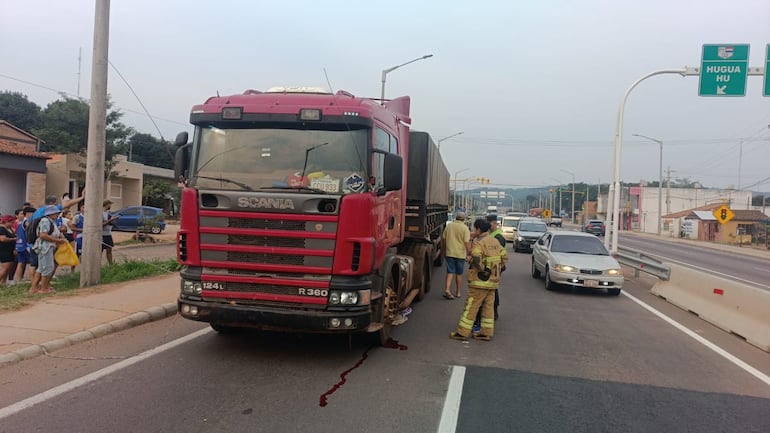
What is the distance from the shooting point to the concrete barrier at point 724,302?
789 cm

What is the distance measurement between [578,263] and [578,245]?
1.23 metres

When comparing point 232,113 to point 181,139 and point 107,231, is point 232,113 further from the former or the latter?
point 107,231

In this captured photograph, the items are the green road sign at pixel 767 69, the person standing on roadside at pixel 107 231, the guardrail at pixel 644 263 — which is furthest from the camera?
the green road sign at pixel 767 69

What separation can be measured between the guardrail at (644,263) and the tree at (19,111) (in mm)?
60539

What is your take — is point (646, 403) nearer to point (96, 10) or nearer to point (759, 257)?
point (96, 10)

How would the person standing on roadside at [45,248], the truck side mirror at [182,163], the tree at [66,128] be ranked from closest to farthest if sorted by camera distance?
the truck side mirror at [182,163] → the person standing on roadside at [45,248] → the tree at [66,128]

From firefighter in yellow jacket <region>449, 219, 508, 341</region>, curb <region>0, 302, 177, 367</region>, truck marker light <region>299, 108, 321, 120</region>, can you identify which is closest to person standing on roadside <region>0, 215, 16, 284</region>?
curb <region>0, 302, 177, 367</region>

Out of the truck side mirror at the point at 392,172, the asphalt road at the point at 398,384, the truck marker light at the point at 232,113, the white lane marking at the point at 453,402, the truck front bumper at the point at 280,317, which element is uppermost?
the truck marker light at the point at 232,113

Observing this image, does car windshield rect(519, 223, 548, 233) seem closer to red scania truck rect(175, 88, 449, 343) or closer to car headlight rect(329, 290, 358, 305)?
red scania truck rect(175, 88, 449, 343)

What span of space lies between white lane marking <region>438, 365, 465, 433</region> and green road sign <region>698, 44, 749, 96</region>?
43.8 feet

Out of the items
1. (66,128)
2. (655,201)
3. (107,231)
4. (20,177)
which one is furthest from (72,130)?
(655,201)

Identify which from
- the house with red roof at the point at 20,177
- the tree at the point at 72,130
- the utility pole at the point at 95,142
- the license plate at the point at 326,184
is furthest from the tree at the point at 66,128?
the license plate at the point at 326,184

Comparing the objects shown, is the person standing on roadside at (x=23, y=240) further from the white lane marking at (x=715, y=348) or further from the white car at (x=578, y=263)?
the white lane marking at (x=715, y=348)

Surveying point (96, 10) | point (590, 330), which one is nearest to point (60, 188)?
point (96, 10)
